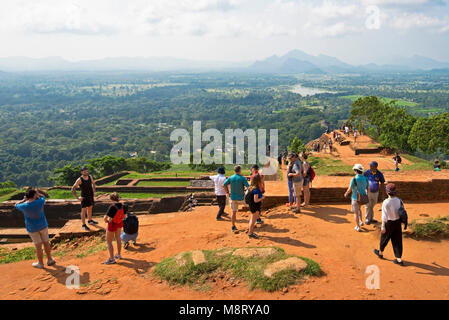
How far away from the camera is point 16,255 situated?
24.9 feet

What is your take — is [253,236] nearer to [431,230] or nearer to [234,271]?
[234,271]

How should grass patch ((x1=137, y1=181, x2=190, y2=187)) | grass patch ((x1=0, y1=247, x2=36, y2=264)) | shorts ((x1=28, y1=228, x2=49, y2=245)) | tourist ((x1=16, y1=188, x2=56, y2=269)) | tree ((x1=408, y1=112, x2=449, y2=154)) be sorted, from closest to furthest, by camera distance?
1. tourist ((x1=16, y1=188, x2=56, y2=269))
2. shorts ((x1=28, y1=228, x2=49, y2=245))
3. grass patch ((x1=0, y1=247, x2=36, y2=264))
4. tree ((x1=408, y1=112, x2=449, y2=154))
5. grass patch ((x1=137, y1=181, x2=190, y2=187))

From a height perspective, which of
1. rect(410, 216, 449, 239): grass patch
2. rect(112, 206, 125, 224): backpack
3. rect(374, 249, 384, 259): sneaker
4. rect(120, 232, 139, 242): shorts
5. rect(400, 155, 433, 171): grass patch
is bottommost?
rect(400, 155, 433, 171): grass patch

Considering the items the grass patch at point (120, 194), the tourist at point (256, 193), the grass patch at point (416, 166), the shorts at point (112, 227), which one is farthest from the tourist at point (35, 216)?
the grass patch at point (120, 194)

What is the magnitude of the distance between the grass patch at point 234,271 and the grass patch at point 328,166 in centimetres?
977

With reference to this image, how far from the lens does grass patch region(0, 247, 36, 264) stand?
716 centimetres

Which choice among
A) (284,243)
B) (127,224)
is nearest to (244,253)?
(284,243)

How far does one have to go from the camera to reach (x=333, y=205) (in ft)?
25.0

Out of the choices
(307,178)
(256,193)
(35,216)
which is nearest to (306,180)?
(307,178)

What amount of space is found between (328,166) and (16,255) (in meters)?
13.1

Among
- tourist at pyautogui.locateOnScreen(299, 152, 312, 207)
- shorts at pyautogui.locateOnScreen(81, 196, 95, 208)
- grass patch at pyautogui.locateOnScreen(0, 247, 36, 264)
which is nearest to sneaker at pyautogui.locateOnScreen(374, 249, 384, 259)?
tourist at pyautogui.locateOnScreen(299, 152, 312, 207)

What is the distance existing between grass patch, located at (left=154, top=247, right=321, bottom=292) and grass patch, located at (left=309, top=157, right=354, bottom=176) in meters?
9.77

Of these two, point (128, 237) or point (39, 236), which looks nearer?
point (39, 236)

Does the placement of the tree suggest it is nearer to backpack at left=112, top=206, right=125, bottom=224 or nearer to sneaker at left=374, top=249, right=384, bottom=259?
sneaker at left=374, top=249, right=384, bottom=259
